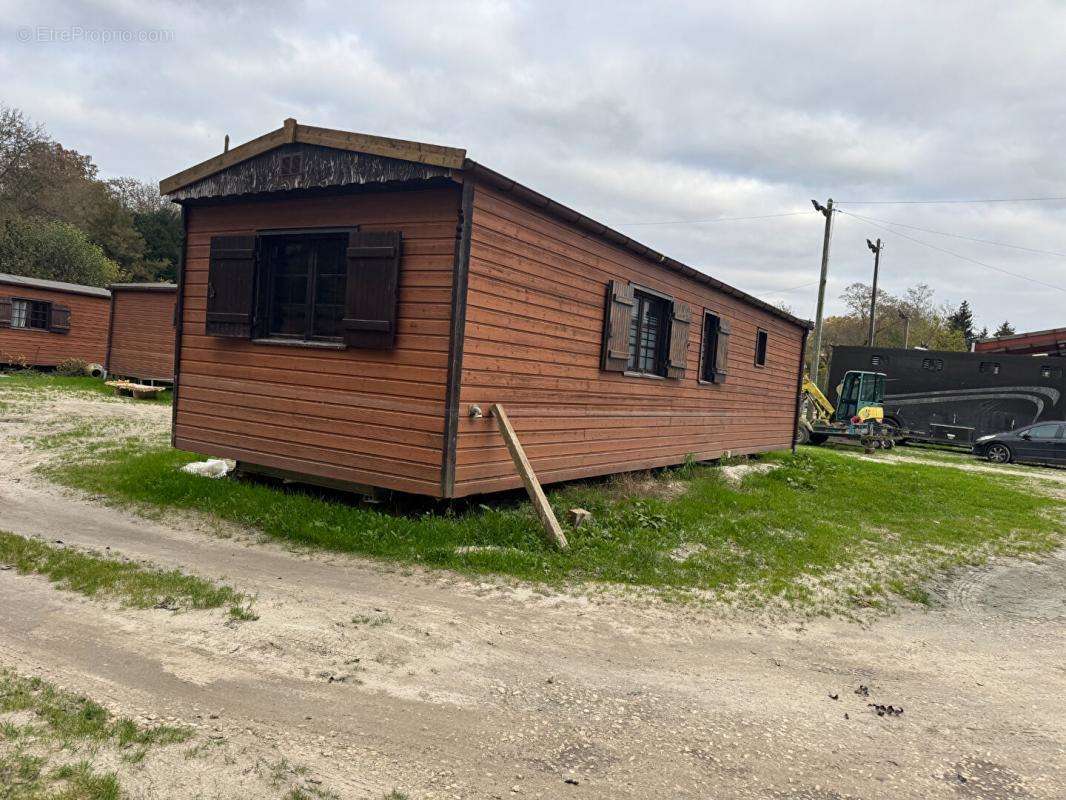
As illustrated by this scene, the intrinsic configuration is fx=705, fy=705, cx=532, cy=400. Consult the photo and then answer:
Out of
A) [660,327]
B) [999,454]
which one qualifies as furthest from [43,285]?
[999,454]

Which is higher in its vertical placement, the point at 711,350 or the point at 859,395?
the point at 711,350

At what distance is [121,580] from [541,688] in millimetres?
3178

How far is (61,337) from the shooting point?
22.9 m

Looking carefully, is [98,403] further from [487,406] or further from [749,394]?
[749,394]

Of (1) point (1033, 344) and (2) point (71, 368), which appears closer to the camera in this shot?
(2) point (71, 368)

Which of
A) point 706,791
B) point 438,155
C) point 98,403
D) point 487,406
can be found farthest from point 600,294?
point 98,403

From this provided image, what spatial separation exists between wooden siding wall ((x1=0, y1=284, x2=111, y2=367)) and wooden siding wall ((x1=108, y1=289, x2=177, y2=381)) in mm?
2213

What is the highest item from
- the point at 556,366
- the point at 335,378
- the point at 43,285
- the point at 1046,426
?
the point at 43,285

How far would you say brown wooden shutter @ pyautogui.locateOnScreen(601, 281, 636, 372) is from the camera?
8883 millimetres

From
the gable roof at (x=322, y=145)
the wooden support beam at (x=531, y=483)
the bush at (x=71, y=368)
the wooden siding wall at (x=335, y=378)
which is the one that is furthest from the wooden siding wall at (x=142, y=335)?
the wooden support beam at (x=531, y=483)

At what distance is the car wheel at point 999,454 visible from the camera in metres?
20.1

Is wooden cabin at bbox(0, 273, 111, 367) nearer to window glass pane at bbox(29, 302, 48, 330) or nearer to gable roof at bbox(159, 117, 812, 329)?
window glass pane at bbox(29, 302, 48, 330)

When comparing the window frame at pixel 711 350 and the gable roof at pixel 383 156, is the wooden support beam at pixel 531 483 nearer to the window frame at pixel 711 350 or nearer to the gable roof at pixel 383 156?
the gable roof at pixel 383 156

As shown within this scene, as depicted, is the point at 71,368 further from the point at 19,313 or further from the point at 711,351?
the point at 711,351
